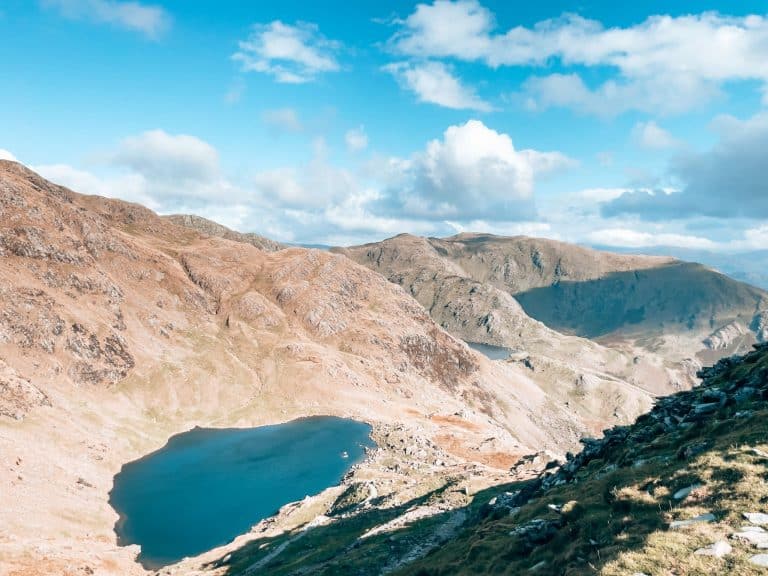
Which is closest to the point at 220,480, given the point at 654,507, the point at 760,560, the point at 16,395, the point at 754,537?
the point at 16,395

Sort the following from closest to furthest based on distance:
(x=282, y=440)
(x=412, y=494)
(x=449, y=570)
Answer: (x=449, y=570), (x=412, y=494), (x=282, y=440)

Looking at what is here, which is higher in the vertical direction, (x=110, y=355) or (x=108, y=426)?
(x=110, y=355)

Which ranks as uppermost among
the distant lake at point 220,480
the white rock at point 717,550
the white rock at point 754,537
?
the white rock at point 754,537

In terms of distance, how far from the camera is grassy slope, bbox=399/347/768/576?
19.5 metres

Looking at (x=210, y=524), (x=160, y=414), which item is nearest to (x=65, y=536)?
(x=210, y=524)

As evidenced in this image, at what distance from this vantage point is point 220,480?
142m

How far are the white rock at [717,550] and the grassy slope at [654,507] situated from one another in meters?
0.23

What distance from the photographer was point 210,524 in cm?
11781

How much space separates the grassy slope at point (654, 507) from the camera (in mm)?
19547

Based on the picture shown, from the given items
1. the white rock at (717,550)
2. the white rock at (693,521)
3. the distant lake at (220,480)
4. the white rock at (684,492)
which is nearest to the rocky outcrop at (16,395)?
the distant lake at (220,480)

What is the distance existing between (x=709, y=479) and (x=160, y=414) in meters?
184

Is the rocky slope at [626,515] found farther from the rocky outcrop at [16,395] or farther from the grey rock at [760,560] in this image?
the rocky outcrop at [16,395]

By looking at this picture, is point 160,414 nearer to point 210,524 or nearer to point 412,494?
point 210,524

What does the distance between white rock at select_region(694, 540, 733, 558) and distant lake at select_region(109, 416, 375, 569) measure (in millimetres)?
108630
